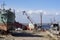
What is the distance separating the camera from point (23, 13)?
89000 mm

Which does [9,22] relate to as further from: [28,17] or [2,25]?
[28,17]

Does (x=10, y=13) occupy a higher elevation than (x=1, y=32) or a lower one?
higher

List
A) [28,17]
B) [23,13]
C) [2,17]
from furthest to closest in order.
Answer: [28,17], [23,13], [2,17]

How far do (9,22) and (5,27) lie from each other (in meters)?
1.46

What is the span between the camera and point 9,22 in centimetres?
5522

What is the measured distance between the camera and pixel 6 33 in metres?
55.3

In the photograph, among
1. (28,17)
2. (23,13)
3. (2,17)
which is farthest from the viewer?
(28,17)

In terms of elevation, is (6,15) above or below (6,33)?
above

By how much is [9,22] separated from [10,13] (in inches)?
80.0

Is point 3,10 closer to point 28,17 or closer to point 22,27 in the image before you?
point 22,27

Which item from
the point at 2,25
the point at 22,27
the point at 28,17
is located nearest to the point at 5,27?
the point at 2,25

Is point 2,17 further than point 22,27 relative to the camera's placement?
No

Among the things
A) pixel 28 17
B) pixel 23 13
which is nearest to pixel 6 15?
pixel 23 13

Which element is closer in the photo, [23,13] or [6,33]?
[6,33]
